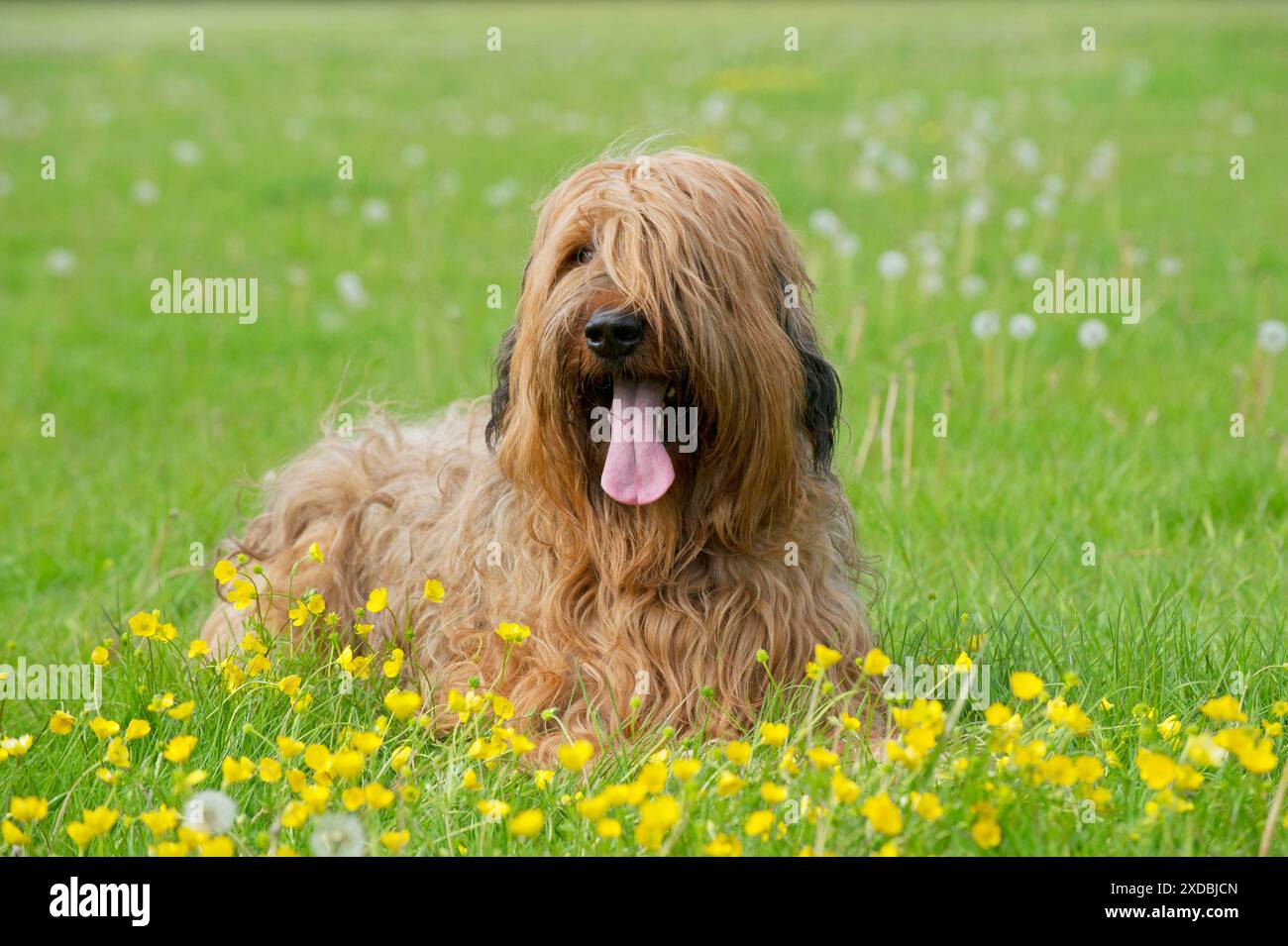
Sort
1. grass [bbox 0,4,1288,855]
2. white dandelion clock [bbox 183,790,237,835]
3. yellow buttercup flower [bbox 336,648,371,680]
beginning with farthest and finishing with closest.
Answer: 1. yellow buttercup flower [bbox 336,648,371,680]
2. grass [bbox 0,4,1288,855]
3. white dandelion clock [bbox 183,790,237,835]

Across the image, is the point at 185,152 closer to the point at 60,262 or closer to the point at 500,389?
the point at 60,262

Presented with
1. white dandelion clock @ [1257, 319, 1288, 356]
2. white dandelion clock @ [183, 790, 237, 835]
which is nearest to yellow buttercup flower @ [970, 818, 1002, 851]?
white dandelion clock @ [183, 790, 237, 835]

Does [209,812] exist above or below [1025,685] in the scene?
below

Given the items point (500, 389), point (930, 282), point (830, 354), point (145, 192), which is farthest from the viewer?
A: point (145, 192)

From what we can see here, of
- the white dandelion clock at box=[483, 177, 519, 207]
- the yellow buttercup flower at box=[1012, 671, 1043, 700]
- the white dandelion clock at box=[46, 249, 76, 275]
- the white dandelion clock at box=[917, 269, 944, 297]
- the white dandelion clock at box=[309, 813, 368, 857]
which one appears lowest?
the white dandelion clock at box=[309, 813, 368, 857]

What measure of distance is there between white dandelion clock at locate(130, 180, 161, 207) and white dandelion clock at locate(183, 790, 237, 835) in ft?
32.2

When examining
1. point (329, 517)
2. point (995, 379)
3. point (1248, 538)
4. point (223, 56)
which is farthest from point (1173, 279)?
point (223, 56)

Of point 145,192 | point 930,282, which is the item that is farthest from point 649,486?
point 145,192

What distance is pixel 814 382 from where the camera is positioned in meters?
4.87

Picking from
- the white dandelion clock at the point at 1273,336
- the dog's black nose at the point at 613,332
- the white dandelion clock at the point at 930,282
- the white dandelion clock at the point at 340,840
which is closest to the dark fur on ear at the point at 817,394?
the dog's black nose at the point at 613,332

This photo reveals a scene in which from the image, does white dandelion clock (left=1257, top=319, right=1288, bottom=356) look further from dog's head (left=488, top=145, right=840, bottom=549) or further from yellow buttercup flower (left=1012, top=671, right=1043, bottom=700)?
yellow buttercup flower (left=1012, top=671, right=1043, bottom=700)

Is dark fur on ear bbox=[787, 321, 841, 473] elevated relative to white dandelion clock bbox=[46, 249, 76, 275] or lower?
lower

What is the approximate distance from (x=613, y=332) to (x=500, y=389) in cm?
73

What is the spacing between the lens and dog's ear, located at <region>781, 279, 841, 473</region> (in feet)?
15.9
